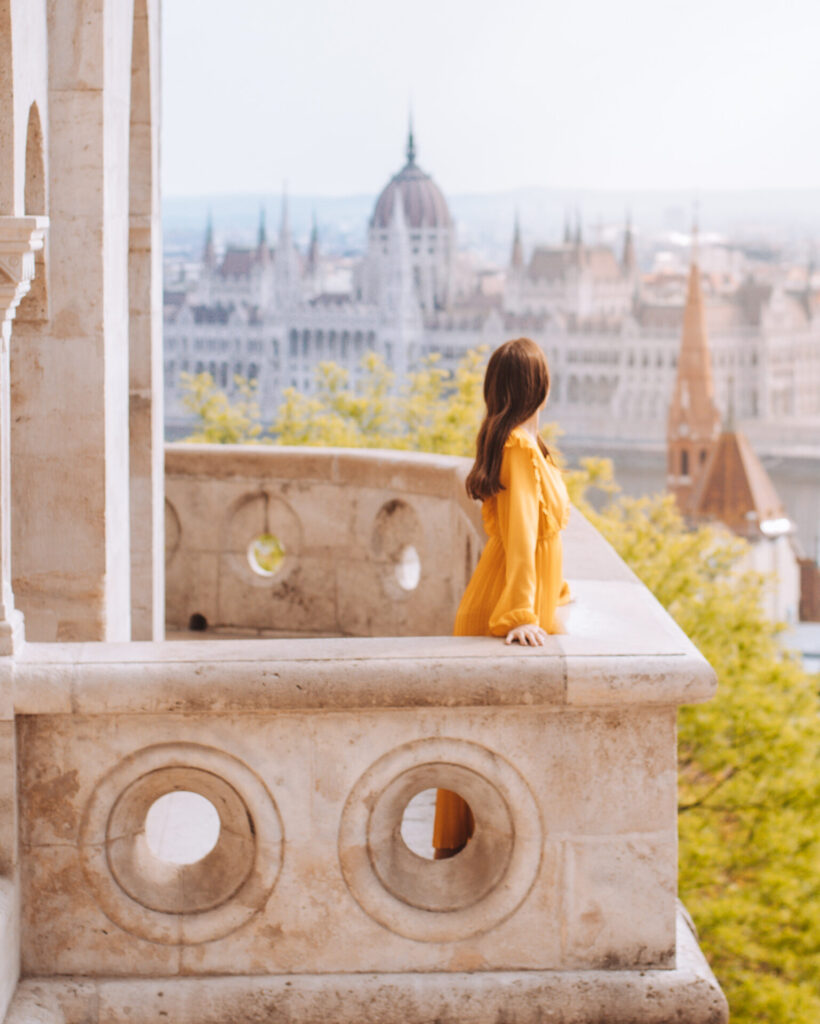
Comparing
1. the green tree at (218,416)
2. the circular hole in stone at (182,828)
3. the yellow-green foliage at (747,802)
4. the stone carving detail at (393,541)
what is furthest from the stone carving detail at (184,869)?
the green tree at (218,416)

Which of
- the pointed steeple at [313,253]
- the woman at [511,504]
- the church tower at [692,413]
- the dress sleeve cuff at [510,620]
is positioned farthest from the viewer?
the pointed steeple at [313,253]

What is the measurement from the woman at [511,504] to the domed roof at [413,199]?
10790cm

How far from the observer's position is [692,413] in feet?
310

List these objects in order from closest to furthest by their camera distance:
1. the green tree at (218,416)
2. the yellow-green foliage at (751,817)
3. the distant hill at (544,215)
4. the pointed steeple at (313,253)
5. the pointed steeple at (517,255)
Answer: the yellow-green foliage at (751,817) → the green tree at (218,416) → the distant hill at (544,215) → the pointed steeple at (313,253) → the pointed steeple at (517,255)

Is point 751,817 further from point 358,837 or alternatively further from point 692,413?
point 692,413

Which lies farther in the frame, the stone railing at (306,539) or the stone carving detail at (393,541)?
the stone carving detail at (393,541)

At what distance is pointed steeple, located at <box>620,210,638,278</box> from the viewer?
117 metres

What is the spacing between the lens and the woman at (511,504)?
3961 mm

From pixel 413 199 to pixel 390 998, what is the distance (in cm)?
11116

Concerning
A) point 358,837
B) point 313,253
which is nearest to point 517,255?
point 313,253

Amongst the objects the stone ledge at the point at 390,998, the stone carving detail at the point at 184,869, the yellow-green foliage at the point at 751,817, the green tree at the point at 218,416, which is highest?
the stone carving detail at the point at 184,869

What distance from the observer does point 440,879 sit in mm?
3732

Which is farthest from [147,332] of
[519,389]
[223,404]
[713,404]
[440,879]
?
[713,404]

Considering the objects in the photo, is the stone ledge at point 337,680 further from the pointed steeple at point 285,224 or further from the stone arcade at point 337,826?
the pointed steeple at point 285,224
